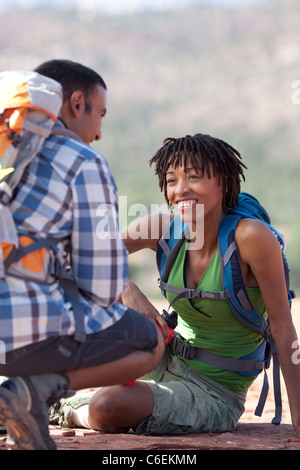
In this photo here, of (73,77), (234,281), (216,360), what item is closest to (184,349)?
(216,360)

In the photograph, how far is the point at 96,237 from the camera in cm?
283

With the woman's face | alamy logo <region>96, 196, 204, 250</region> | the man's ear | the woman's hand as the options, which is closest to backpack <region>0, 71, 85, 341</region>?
alamy logo <region>96, 196, 204, 250</region>

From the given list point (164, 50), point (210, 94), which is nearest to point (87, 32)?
point (164, 50)

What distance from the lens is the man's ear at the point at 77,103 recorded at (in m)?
3.26

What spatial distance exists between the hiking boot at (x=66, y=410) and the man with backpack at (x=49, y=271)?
3.52 feet

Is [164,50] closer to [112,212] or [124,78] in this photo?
[124,78]

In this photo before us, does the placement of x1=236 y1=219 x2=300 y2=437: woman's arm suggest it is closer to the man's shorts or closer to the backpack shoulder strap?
the backpack shoulder strap

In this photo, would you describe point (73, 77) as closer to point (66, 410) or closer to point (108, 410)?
point (108, 410)

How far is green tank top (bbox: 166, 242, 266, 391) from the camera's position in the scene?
3.81 metres

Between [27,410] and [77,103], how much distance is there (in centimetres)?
133

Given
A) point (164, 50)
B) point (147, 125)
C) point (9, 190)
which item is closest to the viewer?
point (9, 190)

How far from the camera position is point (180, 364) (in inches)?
158

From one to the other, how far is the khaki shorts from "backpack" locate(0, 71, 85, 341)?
1.08 m

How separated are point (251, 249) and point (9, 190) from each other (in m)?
1.38
